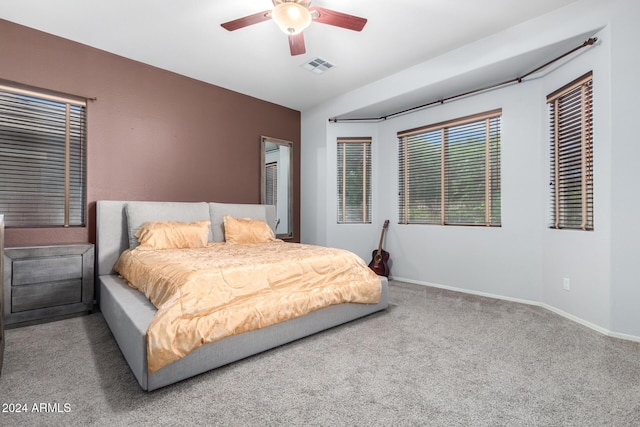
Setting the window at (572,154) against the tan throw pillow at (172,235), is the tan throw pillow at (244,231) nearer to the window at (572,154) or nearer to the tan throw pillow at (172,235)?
the tan throw pillow at (172,235)

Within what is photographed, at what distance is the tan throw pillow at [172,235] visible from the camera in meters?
3.23

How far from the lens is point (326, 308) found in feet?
8.63

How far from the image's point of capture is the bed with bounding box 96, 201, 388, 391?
181 cm

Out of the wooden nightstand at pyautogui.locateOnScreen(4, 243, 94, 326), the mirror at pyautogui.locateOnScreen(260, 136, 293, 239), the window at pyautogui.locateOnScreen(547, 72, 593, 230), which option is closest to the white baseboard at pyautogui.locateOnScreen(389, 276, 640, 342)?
the window at pyautogui.locateOnScreen(547, 72, 593, 230)

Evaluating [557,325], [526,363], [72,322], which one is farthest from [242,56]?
[557,325]

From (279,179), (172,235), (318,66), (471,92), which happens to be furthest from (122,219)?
(471,92)

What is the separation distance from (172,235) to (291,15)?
237 cm

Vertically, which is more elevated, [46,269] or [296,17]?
[296,17]

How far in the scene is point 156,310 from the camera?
2.12 metres

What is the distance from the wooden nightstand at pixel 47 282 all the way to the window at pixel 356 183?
3326 mm

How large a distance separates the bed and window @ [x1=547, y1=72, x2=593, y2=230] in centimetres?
191

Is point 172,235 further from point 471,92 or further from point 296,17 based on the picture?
point 471,92

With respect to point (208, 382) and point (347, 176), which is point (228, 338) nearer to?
point (208, 382)

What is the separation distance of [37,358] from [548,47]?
4.76 metres
